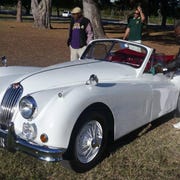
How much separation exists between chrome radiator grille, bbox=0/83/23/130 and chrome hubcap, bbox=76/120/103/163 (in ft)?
2.82

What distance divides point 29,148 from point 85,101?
0.79m

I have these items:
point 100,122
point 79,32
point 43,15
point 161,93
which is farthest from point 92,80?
point 43,15

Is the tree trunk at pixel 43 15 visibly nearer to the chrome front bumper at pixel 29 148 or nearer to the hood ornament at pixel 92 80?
the hood ornament at pixel 92 80

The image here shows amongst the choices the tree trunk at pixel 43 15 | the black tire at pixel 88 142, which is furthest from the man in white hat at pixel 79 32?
the tree trunk at pixel 43 15

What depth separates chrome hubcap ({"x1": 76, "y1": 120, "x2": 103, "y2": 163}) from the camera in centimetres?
440

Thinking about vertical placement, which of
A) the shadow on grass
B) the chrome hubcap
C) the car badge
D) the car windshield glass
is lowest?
the shadow on grass

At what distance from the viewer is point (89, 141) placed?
4.53m

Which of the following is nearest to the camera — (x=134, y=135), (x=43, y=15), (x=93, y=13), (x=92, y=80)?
(x=92, y=80)

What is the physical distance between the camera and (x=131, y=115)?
5059 millimetres

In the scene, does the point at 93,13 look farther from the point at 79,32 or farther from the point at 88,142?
the point at 88,142

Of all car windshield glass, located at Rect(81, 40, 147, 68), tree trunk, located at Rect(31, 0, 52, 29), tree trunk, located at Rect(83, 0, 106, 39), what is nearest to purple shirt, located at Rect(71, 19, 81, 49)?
car windshield glass, located at Rect(81, 40, 147, 68)

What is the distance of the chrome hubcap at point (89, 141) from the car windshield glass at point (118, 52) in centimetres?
152

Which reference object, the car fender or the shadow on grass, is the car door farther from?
the car fender

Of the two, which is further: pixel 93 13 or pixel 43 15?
pixel 43 15
